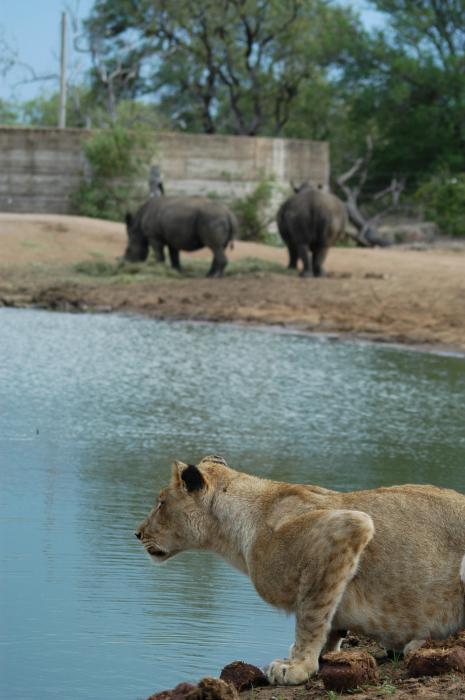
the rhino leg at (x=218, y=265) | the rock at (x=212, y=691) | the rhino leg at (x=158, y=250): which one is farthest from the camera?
the rhino leg at (x=158, y=250)

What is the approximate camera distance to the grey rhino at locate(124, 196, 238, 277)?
27.2m

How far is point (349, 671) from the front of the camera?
507 centimetres

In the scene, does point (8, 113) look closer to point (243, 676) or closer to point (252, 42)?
point (252, 42)

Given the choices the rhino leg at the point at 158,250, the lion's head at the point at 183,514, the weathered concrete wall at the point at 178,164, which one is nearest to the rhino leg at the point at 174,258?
the rhino leg at the point at 158,250

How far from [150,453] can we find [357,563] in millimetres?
5382

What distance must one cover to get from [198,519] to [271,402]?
7.64 m

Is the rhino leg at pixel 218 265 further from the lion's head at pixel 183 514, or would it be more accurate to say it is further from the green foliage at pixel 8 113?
the green foliage at pixel 8 113

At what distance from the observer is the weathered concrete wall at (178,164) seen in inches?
1474

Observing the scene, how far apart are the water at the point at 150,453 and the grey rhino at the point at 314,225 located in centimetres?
624

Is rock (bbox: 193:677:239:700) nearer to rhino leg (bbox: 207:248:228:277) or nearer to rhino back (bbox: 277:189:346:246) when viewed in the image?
rhino leg (bbox: 207:248:228:277)

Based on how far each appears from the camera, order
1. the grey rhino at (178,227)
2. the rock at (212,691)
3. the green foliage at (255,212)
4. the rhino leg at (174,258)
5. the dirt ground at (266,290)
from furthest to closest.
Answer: the green foliage at (255,212) → the rhino leg at (174,258) → the grey rhino at (178,227) → the dirt ground at (266,290) → the rock at (212,691)

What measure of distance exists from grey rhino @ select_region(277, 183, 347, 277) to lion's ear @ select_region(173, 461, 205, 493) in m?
20.0

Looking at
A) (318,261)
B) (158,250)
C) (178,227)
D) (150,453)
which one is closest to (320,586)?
(150,453)

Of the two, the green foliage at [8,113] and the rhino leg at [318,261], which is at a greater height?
the green foliage at [8,113]
